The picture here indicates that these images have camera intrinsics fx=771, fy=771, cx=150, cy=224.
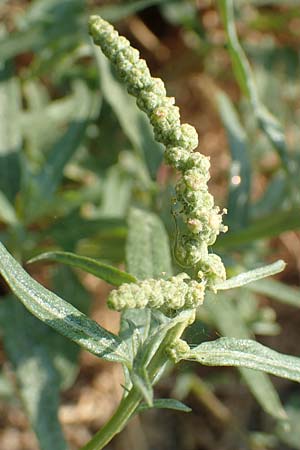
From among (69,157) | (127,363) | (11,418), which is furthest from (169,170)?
(127,363)

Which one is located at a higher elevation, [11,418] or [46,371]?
[46,371]

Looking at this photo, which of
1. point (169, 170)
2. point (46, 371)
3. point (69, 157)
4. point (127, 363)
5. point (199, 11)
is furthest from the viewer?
point (199, 11)

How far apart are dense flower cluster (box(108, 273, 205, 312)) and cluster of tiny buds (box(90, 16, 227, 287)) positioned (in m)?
0.04

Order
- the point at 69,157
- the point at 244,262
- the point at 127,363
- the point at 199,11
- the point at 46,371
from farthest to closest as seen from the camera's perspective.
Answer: the point at 199,11
the point at 244,262
the point at 69,157
the point at 46,371
the point at 127,363

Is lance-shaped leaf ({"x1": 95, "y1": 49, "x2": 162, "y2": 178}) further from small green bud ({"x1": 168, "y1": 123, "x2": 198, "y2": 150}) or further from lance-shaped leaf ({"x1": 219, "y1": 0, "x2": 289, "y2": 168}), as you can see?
small green bud ({"x1": 168, "y1": 123, "x2": 198, "y2": 150})

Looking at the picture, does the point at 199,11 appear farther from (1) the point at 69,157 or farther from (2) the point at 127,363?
(2) the point at 127,363

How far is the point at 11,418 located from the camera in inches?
119

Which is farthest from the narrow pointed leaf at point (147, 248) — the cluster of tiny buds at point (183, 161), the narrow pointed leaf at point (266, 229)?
the cluster of tiny buds at point (183, 161)

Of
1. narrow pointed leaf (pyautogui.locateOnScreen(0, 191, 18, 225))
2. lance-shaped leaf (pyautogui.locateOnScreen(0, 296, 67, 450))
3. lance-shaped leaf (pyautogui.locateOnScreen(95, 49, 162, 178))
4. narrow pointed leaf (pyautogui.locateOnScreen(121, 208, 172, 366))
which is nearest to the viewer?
narrow pointed leaf (pyautogui.locateOnScreen(121, 208, 172, 366))

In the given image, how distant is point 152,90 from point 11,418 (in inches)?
78.9

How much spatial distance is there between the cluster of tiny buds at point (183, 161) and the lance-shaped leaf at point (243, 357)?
0.15 meters

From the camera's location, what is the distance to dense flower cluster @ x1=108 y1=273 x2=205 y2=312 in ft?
4.03

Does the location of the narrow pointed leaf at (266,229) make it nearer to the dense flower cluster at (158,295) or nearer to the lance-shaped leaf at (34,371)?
the lance-shaped leaf at (34,371)

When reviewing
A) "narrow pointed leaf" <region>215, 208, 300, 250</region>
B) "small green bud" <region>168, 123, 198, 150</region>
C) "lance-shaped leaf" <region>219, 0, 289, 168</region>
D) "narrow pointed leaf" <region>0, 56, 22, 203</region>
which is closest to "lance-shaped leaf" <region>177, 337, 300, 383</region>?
"small green bud" <region>168, 123, 198, 150</region>
